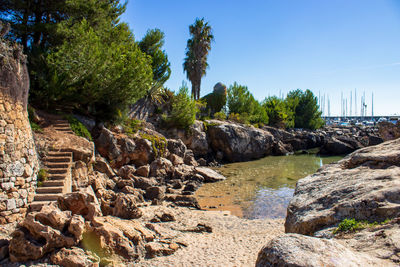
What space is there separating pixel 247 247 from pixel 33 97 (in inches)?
576

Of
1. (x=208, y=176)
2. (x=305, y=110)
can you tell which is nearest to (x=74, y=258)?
(x=208, y=176)

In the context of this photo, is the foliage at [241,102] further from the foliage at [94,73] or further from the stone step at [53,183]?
the stone step at [53,183]

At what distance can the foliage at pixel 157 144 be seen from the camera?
19.9 m

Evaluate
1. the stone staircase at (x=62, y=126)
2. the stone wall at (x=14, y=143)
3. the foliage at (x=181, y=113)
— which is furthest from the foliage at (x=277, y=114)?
the stone wall at (x=14, y=143)

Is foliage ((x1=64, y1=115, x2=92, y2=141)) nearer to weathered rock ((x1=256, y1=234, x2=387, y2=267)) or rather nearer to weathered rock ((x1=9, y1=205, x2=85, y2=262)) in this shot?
weathered rock ((x1=9, y1=205, x2=85, y2=262))

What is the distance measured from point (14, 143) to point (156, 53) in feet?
78.2

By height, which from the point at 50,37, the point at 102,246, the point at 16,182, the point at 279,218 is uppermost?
the point at 50,37

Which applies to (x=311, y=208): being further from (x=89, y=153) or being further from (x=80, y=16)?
(x=80, y=16)

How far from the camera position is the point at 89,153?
42.2 ft

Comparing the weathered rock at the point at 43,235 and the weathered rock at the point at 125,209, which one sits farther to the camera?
the weathered rock at the point at 125,209

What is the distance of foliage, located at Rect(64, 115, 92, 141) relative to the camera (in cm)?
1483

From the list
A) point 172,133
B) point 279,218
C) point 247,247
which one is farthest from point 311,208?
point 172,133

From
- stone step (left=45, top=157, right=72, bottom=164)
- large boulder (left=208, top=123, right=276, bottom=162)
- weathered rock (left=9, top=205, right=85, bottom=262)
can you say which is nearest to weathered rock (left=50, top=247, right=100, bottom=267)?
weathered rock (left=9, top=205, right=85, bottom=262)

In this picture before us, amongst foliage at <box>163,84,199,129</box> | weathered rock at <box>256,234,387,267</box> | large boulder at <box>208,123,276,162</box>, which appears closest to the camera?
weathered rock at <box>256,234,387,267</box>
